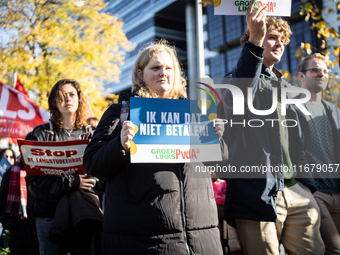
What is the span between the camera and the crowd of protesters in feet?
7.59

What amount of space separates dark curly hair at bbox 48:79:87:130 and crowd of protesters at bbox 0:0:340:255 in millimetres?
11

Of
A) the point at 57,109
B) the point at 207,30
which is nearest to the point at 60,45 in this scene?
the point at 57,109

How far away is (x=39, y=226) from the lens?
11.0 ft

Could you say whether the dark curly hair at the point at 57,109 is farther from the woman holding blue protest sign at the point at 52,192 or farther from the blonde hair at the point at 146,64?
the blonde hair at the point at 146,64

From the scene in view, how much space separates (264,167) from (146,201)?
0.93 m

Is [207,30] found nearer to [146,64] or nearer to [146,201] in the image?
[146,64]

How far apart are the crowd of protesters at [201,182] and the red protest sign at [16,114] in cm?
302

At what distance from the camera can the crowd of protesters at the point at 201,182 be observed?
7.59ft

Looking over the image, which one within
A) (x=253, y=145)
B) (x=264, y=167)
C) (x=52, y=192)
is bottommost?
(x=52, y=192)

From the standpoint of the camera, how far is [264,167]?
274 centimetres

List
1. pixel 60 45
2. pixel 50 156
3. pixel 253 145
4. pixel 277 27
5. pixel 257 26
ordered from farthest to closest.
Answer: pixel 60 45
pixel 50 156
pixel 277 27
pixel 253 145
pixel 257 26

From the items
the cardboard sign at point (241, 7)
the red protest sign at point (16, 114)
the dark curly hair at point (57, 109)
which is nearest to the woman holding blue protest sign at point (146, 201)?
the cardboard sign at point (241, 7)

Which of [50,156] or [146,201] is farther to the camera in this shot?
[50,156]

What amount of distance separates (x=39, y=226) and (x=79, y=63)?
36.3ft
